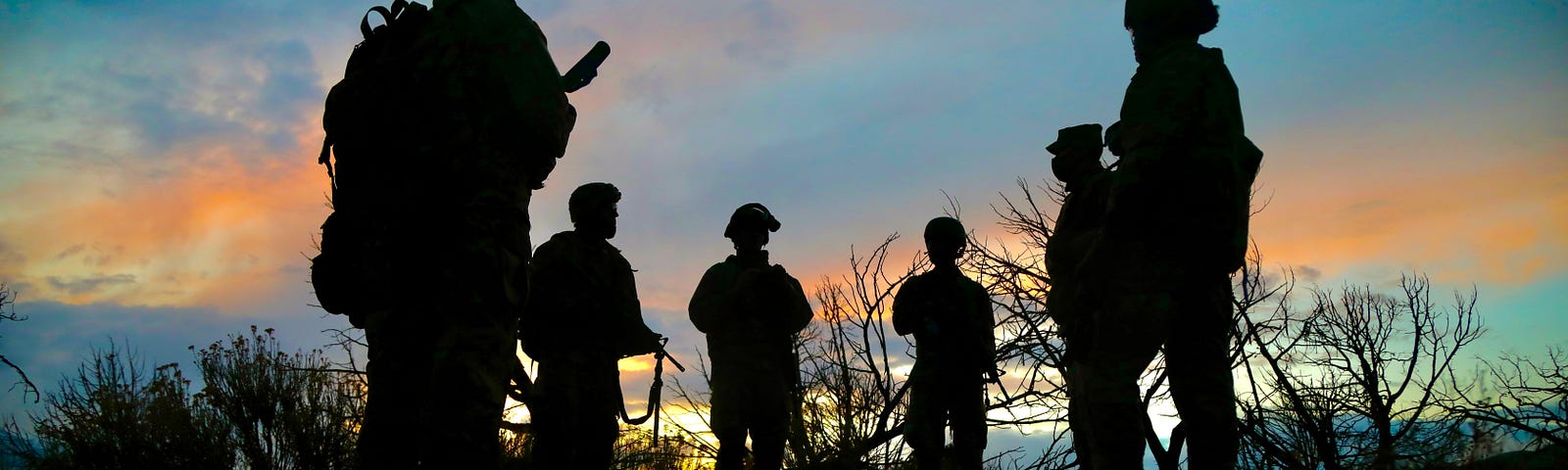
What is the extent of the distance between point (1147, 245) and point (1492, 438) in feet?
5.13

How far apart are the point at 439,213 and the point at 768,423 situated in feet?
11.2

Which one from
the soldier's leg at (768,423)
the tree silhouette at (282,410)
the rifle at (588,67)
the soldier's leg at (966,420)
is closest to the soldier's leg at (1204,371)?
the soldier's leg at (966,420)

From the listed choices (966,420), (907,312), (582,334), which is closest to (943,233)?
(907,312)

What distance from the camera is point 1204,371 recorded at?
12.2 ft

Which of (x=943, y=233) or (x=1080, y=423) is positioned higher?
(x=943, y=233)

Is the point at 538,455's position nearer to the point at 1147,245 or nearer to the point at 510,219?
the point at 510,219

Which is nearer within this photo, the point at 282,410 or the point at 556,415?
the point at 556,415

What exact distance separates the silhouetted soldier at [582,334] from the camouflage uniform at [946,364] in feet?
5.28

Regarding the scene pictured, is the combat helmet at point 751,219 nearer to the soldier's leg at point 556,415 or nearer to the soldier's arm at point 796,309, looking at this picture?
the soldier's arm at point 796,309

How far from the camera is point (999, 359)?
1728 centimetres

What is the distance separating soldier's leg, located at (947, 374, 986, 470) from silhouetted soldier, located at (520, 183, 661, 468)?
1826 mm

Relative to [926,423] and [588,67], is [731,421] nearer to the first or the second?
[926,423]

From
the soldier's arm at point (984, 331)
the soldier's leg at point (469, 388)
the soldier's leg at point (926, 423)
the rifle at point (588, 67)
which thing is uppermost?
the rifle at point (588, 67)

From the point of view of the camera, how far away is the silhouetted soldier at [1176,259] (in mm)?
3730
